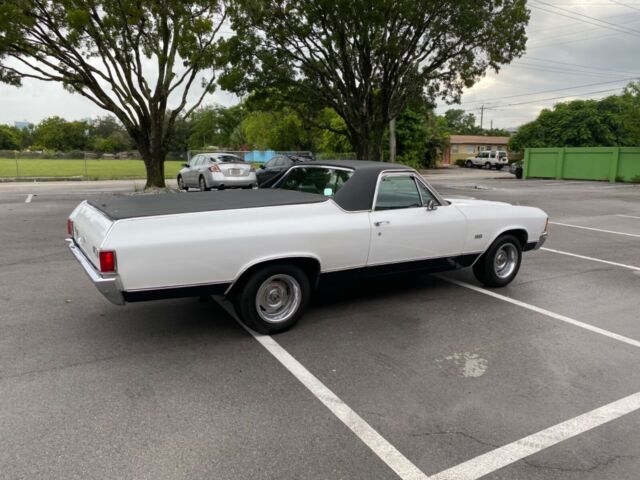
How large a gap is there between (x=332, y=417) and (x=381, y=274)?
2.18 m

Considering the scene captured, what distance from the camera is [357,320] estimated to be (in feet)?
16.6

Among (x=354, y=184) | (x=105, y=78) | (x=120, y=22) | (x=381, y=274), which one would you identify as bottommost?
(x=381, y=274)

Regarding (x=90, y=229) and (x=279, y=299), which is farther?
(x=279, y=299)

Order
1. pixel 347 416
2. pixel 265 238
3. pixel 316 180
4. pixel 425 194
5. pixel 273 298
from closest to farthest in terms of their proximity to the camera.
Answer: pixel 347 416 < pixel 265 238 < pixel 273 298 < pixel 425 194 < pixel 316 180

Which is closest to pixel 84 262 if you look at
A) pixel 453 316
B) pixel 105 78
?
pixel 453 316

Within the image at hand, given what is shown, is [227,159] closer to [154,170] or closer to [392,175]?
[154,170]

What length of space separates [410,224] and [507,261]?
6.24ft

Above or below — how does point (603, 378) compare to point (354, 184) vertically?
below

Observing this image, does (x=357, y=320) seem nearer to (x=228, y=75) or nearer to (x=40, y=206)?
(x=40, y=206)

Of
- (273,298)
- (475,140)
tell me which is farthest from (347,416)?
(475,140)

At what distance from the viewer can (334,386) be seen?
3658 mm

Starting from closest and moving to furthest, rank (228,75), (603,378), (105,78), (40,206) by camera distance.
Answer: (603,378) → (40,206) → (105,78) → (228,75)

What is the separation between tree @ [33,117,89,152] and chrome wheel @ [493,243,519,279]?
104 m

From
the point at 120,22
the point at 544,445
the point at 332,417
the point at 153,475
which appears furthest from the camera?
the point at 120,22
